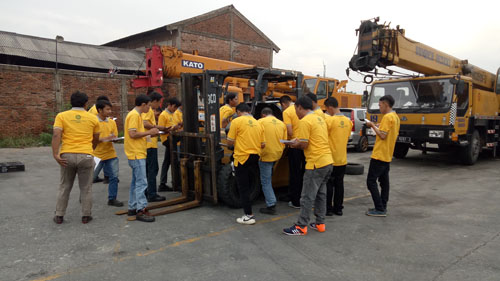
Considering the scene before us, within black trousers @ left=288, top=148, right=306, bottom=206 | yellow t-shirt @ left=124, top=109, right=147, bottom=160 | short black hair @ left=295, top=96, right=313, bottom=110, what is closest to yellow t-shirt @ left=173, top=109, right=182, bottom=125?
yellow t-shirt @ left=124, top=109, right=147, bottom=160

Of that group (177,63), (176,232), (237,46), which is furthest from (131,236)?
(237,46)

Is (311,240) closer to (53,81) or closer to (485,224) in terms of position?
(485,224)

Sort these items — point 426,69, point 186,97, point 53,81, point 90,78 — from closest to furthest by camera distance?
point 186,97, point 426,69, point 53,81, point 90,78

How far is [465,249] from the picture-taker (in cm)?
425

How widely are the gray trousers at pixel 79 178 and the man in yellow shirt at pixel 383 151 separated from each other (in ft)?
14.0

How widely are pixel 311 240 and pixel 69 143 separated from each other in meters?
3.59

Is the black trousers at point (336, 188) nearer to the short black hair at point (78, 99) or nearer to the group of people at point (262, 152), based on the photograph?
the group of people at point (262, 152)

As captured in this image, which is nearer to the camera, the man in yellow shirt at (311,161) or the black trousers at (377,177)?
the man in yellow shirt at (311,161)

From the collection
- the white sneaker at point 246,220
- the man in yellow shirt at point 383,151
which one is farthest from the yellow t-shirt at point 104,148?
the man in yellow shirt at point 383,151

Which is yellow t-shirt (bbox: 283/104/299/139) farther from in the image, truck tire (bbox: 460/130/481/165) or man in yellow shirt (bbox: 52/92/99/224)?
truck tire (bbox: 460/130/481/165)

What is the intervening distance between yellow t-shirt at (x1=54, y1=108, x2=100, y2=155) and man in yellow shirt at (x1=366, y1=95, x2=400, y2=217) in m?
4.27

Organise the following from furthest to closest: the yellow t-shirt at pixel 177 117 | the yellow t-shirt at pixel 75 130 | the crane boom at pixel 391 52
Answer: the crane boom at pixel 391 52, the yellow t-shirt at pixel 177 117, the yellow t-shirt at pixel 75 130

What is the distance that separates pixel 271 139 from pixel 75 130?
2857mm

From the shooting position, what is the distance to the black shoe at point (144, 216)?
512 cm
